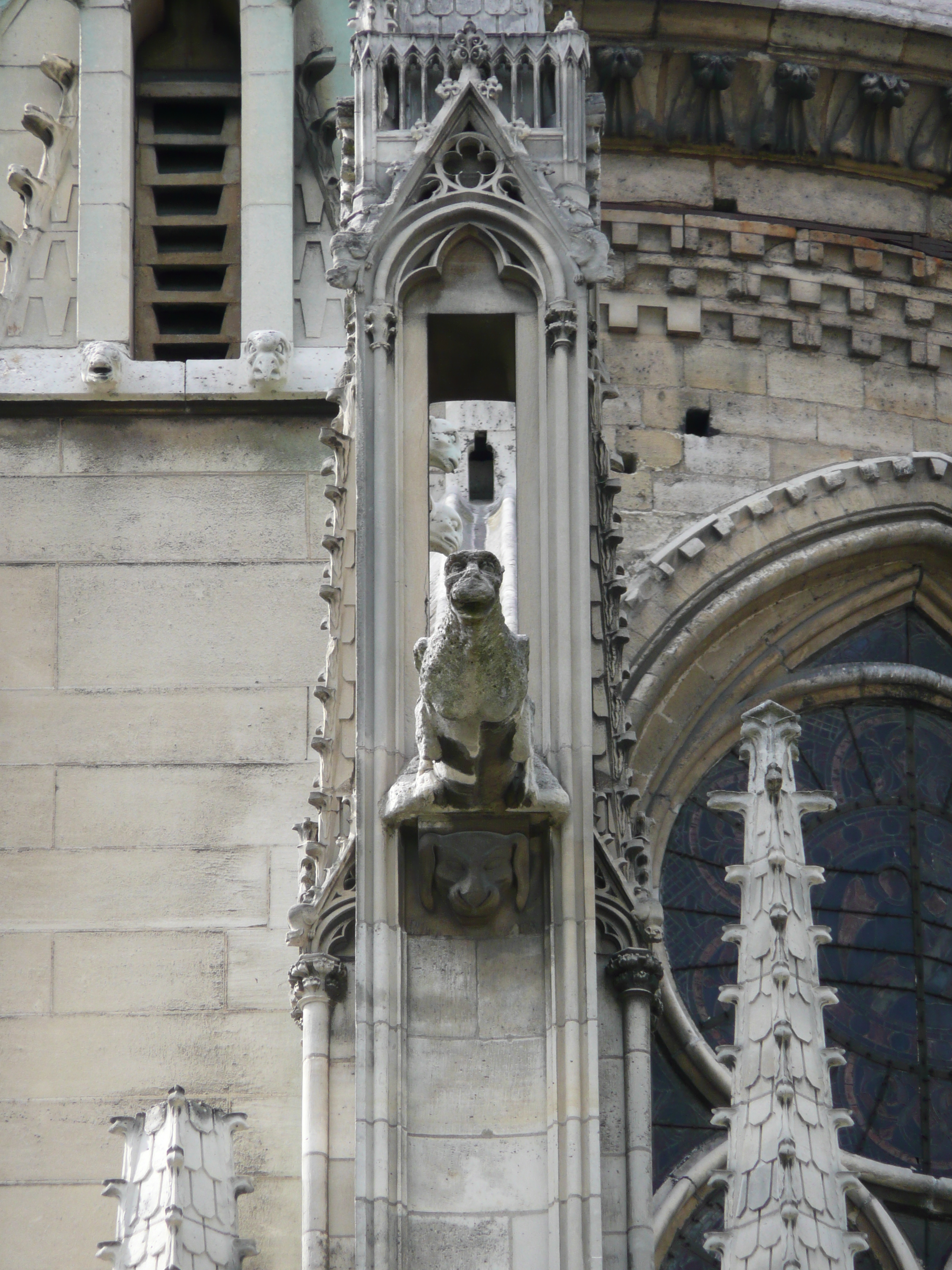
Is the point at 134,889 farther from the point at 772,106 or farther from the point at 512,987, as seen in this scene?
the point at 772,106

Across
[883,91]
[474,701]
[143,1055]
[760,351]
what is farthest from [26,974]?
[883,91]

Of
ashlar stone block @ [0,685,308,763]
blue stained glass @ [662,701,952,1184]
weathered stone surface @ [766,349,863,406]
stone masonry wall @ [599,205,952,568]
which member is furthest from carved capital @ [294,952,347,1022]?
weathered stone surface @ [766,349,863,406]

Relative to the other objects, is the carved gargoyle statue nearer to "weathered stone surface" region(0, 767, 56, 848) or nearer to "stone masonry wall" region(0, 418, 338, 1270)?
"stone masonry wall" region(0, 418, 338, 1270)

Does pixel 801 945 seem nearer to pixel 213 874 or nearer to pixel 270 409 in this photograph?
pixel 213 874

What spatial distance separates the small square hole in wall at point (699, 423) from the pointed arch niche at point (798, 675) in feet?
1.50

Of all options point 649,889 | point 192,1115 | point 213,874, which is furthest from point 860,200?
point 192,1115

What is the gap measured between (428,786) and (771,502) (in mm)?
6666

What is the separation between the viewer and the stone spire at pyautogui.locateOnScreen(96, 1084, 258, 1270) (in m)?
9.70

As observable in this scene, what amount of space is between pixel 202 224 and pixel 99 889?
3.11m

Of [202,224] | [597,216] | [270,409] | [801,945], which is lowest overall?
[801,945]

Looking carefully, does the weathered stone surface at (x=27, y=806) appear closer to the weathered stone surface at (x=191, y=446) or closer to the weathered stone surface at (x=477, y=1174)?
the weathered stone surface at (x=191, y=446)

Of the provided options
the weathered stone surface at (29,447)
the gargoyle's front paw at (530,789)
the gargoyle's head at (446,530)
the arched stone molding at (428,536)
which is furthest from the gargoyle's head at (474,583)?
the weathered stone surface at (29,447)

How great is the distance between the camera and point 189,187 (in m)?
14.7

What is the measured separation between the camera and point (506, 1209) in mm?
9688
